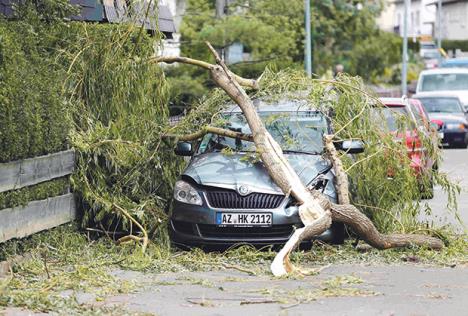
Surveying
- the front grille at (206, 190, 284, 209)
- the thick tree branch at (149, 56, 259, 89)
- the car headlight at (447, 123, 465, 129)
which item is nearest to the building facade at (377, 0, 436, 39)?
the car headlight at (447, 123, 465, 129)

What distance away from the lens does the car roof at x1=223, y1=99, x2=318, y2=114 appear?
13.4 m

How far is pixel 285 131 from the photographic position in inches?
518

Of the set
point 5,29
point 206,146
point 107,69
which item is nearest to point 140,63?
point 107,69

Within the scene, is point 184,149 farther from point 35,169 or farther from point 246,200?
point 35,169

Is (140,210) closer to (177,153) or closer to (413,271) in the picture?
(177,153)

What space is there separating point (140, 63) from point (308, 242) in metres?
3.29

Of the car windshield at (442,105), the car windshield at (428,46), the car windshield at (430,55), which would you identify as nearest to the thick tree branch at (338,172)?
the car windshield at (442,105)

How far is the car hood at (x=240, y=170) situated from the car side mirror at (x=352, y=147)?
30 cm

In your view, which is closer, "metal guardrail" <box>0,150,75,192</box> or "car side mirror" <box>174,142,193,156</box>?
"metal guardrail" <box>0,150,75,192</box>

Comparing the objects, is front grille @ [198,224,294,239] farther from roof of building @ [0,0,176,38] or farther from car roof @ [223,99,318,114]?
roof of building @ [0,0,176,38]

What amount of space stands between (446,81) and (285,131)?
3050cm

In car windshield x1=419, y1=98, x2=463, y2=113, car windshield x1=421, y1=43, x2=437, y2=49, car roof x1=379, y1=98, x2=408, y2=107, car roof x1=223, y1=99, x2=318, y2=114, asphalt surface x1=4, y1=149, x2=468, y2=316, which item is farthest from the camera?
car windshield x1=421, y1=43, x2=437, y2=49

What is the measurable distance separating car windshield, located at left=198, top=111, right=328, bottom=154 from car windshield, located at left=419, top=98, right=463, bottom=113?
76.6 ft

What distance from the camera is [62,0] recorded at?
1311cm
